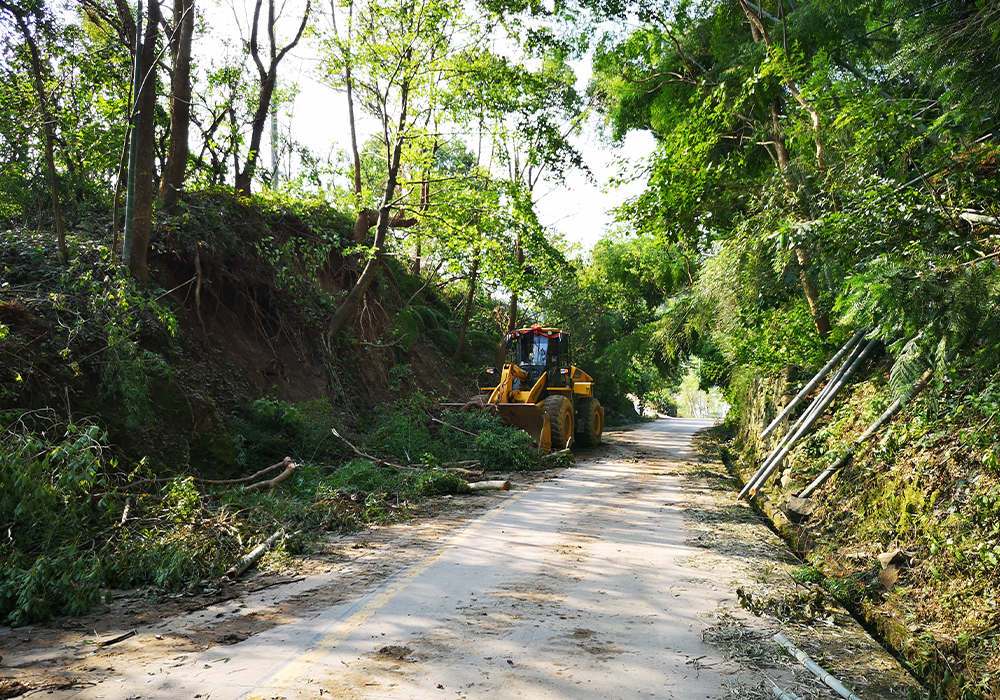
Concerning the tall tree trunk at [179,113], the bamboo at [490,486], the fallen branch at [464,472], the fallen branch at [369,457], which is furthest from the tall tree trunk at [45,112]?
the bamboo at [490,486]

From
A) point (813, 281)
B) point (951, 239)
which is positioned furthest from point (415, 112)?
point (951, 239)

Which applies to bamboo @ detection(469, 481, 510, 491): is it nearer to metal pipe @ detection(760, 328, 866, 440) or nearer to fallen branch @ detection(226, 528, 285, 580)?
fallen branch @ detection(226, 528, 285, 580)

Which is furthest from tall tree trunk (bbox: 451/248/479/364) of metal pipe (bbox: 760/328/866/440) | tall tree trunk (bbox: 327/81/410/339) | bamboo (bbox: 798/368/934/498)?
bamboo (bbox: 798/368/934/498)

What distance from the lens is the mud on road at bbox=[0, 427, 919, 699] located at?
369cm

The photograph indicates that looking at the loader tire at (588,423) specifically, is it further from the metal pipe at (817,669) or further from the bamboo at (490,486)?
the metal pipe at (817,669)

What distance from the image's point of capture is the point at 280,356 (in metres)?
13.5

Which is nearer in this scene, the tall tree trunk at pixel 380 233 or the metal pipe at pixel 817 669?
the metal pipe at pixel 817 669

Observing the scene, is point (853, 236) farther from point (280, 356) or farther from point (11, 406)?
Result: point (280, 356)

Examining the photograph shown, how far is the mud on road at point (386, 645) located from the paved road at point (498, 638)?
0.23 feet

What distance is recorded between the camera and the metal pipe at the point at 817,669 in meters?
3.48

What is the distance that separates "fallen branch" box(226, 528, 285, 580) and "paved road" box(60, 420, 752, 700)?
141cm

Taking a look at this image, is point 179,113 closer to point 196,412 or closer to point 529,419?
point 196,412

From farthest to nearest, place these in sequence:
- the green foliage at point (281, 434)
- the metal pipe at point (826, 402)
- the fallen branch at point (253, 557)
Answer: the green foliage at point (281, 434) → the metal pipe at point (826, 402) → the fallen branch at point (253, 557)

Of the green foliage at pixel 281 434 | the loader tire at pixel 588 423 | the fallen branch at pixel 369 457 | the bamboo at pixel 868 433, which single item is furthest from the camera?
the loader tire at pixel 588 423
